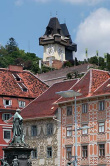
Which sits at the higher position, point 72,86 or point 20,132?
point 72,86

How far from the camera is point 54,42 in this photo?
186 m

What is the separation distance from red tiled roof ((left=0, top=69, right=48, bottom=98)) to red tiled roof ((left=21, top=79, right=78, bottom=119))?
7.43 m

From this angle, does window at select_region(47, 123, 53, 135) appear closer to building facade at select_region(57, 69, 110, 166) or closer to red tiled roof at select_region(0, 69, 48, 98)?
building facade at select_region(57, 69, 110, 166)

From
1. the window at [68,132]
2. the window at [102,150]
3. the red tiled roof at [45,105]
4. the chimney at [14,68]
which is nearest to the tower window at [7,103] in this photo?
the red tiled roof at [45,105]

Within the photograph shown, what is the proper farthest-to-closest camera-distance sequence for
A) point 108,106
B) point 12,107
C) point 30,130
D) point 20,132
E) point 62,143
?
1. point 12,107
2. point 30,130
3. point 62,143
4. point 108,106
5. point 20,132

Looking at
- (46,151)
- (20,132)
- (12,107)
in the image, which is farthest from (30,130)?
(20,132)

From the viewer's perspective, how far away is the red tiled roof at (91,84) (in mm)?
65312

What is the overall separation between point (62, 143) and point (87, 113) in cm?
527

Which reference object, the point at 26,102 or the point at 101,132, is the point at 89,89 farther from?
the point at 26,102

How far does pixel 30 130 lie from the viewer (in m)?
71.8

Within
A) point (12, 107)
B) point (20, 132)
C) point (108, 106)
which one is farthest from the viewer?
point (12, 107)

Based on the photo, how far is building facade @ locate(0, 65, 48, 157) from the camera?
257ft

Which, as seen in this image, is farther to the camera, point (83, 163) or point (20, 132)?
point (83, 163)

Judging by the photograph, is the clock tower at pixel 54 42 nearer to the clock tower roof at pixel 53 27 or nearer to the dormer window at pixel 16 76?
the clock tower roof at pixel 53 27
